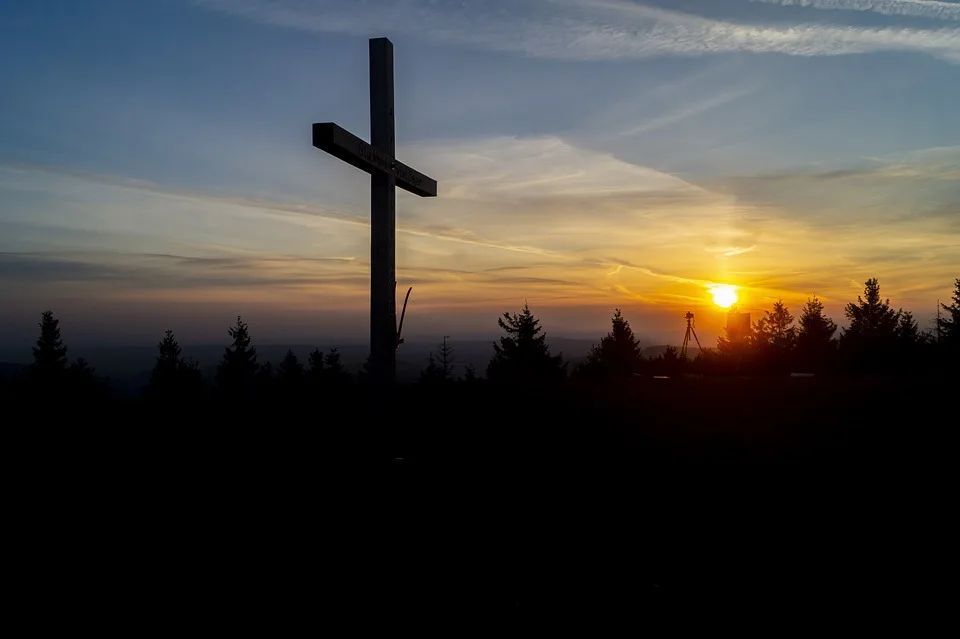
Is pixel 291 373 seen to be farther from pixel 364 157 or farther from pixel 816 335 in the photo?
pixel 816 335

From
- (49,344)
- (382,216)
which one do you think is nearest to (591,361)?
(382,216)

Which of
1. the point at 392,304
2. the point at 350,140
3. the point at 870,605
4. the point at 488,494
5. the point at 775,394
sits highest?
the point at 350,140

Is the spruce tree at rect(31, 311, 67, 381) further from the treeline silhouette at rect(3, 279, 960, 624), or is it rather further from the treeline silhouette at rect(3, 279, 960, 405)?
the treeline silhouette at rect(3, 279, 960, 624)

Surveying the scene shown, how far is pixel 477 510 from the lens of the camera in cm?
454

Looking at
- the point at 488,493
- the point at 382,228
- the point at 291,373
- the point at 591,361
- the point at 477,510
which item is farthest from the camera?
the point at 591,361

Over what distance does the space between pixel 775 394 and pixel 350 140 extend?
5144 millimetres

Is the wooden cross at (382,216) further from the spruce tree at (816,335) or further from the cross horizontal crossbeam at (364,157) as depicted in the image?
the spruce tree at (816,335)

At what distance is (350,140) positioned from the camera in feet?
18.7

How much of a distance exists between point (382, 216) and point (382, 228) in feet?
0.42

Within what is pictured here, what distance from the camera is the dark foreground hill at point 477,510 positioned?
3.51 m

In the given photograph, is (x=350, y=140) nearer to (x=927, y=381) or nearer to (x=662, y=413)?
(x=662, y=413)

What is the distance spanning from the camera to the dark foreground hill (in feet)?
11.5

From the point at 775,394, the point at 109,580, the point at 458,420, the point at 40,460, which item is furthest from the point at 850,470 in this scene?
the point at 40,460

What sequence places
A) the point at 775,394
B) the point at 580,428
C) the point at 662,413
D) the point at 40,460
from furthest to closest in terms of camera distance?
the point at 775,394 < the point at 662,413 < the point at 580,428 < the point at 40,460
